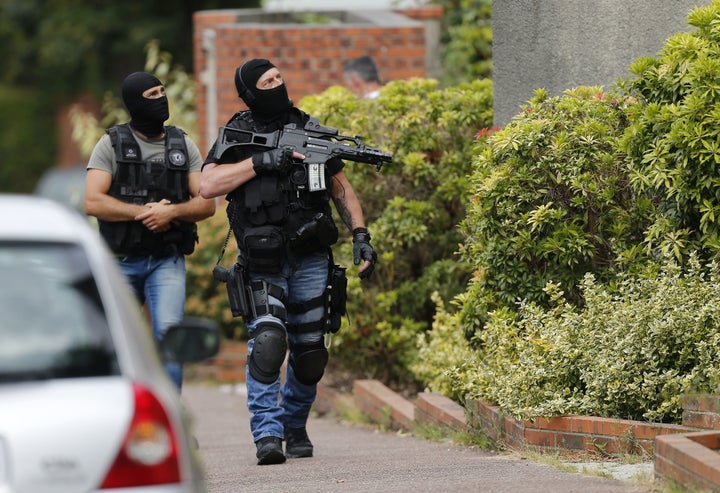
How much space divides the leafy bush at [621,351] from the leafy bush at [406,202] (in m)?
2.04

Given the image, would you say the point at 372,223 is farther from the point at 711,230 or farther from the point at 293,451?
the point at 711,230

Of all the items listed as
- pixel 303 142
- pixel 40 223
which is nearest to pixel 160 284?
pixel 303 142

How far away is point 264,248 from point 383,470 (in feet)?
3.99

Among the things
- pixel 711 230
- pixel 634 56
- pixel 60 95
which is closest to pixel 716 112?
pixel 711 230

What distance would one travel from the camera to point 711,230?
6.53m

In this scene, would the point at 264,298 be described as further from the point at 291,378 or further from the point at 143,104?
the point at 143,104

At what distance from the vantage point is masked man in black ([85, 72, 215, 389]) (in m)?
7.23

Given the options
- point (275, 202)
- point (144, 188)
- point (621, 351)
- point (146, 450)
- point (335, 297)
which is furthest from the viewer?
point (144, 188)

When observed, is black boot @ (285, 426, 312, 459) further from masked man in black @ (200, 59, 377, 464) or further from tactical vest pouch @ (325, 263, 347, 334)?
tactical vest pouch @ (325, 263, 347, 334)

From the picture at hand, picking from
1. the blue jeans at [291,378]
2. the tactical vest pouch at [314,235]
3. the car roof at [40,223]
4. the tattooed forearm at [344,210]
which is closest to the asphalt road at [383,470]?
the blue jeans at [291,378]

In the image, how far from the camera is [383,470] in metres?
6.41

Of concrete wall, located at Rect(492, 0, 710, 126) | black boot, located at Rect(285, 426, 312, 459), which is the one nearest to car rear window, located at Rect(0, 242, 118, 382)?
black boot, located at Rect(285, 426, 312, 459)

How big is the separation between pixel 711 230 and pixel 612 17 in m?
1.93

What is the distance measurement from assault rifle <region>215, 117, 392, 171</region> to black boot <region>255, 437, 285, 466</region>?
134cm
